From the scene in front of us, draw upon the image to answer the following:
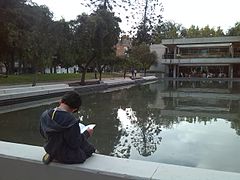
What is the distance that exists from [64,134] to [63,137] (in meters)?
0.04

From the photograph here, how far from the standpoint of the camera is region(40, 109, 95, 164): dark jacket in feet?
9.28

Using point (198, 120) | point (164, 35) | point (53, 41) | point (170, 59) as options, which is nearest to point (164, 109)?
point (198, 120)

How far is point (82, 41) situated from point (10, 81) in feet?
24.3

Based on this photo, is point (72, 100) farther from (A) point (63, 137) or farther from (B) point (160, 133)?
(B) point (160, 133)

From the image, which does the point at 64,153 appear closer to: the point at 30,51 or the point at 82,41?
the point at 30,51

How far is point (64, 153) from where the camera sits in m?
2.93

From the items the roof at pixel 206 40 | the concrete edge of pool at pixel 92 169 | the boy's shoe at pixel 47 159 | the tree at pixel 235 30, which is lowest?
the concrete edge of pool at pixel 92 169

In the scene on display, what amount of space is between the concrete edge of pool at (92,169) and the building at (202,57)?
50.1 m

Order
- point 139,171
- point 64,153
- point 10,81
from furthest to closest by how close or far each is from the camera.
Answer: point 10,81 → point 64,153 → point 139,171

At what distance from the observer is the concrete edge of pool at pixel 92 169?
2654 mm

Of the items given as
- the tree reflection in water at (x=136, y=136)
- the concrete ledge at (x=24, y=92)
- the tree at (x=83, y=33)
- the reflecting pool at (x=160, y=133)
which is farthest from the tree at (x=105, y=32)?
the tree reflection in water at (x=136, y=136)

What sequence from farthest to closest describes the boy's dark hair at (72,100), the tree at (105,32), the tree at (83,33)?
1. the tree at (105,32)
2. the tree at (83,33)
3. the boy's dark hair at (72,100)

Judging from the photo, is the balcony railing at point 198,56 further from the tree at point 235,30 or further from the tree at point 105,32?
the tree at point 105,32

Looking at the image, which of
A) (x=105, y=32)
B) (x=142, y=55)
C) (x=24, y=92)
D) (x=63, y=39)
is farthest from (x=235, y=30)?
(x=24, y=92)
